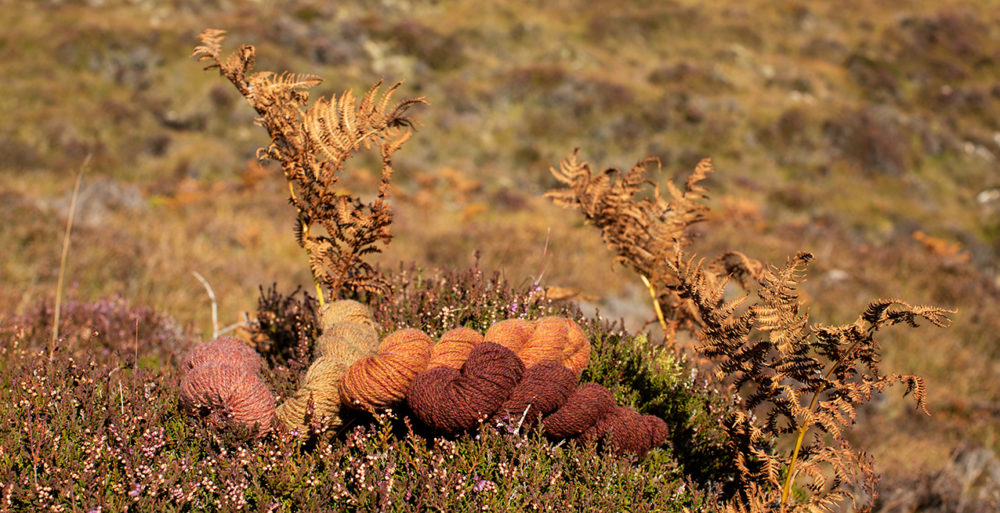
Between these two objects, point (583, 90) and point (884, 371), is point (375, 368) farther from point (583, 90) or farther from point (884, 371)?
point (583, 90)

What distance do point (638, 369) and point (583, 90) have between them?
71.6ft

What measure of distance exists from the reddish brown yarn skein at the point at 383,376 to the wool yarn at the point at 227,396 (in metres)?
0.30

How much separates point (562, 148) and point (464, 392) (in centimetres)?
1936

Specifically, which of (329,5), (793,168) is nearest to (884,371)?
(793,168)

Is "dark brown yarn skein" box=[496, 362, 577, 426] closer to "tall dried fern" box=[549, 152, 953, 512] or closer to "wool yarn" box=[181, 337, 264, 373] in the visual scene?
"tall dried fern" box=[549, 152, 953, 512]

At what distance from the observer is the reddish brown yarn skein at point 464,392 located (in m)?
1.89

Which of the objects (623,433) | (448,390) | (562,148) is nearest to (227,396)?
(448,390)

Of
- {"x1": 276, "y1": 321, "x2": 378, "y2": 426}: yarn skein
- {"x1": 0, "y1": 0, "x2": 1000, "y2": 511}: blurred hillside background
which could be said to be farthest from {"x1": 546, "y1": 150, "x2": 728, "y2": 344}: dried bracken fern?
{"x1": 276, "y1": 321, "x2": 378, "y2": 426}: yarn skein

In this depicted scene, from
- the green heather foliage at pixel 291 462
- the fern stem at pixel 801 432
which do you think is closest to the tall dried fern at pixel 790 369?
the fern stem at pixel 801 432

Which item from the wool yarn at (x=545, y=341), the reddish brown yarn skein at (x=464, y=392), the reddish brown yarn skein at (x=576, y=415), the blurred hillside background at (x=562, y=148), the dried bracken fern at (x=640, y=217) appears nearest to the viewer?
the reddish brown yarn skein at (x=464, y=392)

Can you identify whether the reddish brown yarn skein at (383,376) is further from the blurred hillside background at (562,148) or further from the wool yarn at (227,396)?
the blurred hillside background at (562,148)

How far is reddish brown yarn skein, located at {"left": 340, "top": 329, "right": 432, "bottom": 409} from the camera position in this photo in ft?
6.38

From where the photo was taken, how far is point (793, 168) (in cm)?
2027

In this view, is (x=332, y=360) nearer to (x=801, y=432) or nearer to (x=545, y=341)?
(x=545, y=341)
